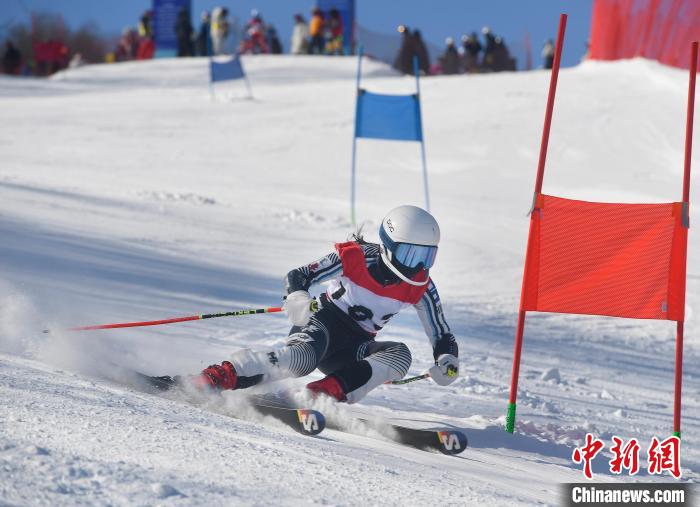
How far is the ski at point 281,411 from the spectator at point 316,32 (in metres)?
23.3

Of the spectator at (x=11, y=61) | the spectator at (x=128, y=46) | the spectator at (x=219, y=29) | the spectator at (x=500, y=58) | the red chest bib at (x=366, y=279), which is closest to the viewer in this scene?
the red chest bib at (x=366, y=279)

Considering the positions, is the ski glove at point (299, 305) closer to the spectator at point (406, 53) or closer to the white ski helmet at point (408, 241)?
the white ski helmet at point (408, 241)

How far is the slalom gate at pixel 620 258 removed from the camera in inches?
193

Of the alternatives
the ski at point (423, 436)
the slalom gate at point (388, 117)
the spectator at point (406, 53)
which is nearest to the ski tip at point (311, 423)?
the ski at point (423, 436)

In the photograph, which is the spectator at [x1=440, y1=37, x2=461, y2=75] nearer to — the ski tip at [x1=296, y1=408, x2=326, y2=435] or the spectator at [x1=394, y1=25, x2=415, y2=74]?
the spectator at [x1=394, y1=25, x2=415, y2=74]

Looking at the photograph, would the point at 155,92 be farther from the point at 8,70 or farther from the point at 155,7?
the point at 8,70

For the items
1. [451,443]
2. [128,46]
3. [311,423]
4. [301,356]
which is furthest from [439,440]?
[128,46]

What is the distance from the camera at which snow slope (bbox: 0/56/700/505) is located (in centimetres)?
322

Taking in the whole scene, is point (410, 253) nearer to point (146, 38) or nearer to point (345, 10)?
point (345, 10)

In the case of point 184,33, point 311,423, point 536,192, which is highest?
point 184,33

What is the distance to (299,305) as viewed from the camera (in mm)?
4699

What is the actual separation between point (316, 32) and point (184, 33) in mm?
4479

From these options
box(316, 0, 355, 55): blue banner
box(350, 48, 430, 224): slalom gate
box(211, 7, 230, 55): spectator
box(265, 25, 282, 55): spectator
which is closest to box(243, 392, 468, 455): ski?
box(350, 48, 430, 224): slalom gate

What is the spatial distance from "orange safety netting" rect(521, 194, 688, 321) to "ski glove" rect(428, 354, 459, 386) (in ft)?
1.86
